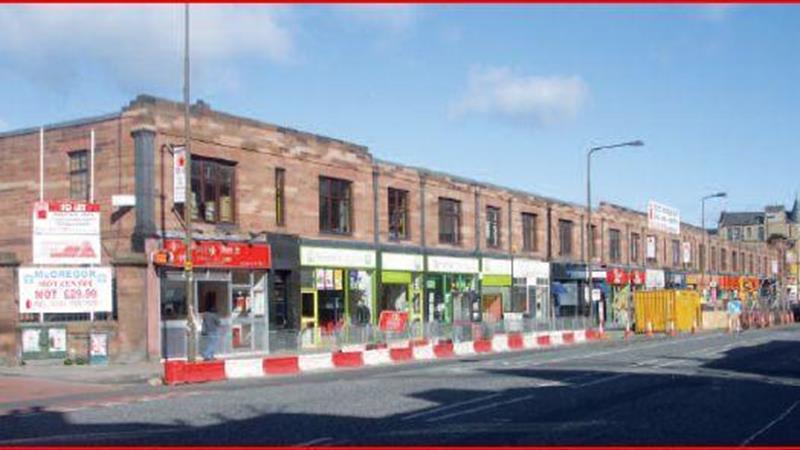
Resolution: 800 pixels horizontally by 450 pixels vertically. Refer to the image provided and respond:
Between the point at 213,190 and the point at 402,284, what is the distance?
488 inches

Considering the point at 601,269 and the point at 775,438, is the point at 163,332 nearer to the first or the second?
the point at 775,438

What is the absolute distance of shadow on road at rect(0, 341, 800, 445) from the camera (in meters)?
13.0

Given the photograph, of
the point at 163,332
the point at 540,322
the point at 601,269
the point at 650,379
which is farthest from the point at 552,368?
the point at 601,269

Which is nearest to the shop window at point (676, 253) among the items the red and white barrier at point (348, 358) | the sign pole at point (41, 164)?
the red and white barrier at point (348, 358)

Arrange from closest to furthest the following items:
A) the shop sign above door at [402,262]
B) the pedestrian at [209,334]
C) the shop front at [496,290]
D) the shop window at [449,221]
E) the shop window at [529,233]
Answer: the pedestrian at [209,334] < the shop sign above door at [402,262] < the shop window at [449,221] < the shop front at [496,290] < the shop window at [529,233]

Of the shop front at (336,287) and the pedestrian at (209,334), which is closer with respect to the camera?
the pedestrian at (209,334)

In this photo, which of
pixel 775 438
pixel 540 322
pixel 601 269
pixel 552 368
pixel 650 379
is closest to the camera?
pixel 775 438

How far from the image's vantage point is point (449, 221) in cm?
4822

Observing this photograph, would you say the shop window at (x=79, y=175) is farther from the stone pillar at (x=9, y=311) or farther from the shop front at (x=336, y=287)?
the shop front at (x=336, y=287)

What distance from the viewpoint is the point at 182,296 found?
31.8 m

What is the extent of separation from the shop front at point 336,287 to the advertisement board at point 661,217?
60.8 feet

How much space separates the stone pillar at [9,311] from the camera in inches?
1115

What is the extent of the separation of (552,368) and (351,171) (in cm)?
1700

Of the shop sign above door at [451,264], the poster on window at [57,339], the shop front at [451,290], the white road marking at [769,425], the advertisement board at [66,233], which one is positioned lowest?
the white road marking at [769,425]
